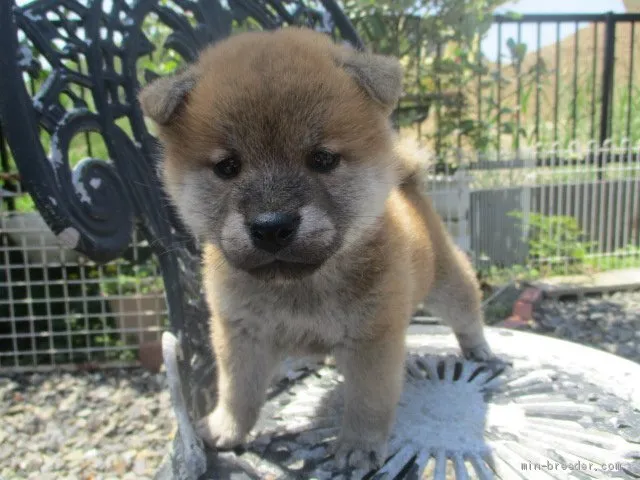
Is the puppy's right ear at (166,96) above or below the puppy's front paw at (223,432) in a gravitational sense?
above

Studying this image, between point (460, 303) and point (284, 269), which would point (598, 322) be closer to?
point (460, 303)

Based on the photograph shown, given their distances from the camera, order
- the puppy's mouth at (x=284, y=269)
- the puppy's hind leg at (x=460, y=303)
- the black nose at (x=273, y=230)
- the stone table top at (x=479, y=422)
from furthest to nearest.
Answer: the puppy's hind leg at (x=460, y=303)
the stone table top at (x=479, y=422)
the puppy's mouth at (x=284, y=269)
the black nose at (x=273, y=230)

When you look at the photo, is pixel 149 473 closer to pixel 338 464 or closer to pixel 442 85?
pixel 338 464

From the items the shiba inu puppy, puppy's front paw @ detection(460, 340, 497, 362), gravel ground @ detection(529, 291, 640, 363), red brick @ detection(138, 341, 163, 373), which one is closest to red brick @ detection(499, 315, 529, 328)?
gravel ground @ detection(529, 291, 640, 363)

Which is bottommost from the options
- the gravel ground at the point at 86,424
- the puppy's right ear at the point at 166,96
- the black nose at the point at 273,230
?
the gravel ground at the point at 86,424

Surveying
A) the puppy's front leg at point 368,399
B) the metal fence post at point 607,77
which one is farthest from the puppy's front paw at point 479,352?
the metal fence post at point 607,77

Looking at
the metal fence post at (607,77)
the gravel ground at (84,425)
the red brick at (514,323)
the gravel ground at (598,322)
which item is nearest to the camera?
the gravel ground at (84,425)

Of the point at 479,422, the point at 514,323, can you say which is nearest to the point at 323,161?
the point at 479,422

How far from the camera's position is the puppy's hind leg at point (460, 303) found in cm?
216

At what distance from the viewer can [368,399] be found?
152 centimetres

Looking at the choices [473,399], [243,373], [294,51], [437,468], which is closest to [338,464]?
[437,468]

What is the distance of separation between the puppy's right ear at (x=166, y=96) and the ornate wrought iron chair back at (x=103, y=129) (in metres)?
0.18

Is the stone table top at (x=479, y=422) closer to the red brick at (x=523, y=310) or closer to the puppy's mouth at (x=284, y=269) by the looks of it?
the puppy's mouth at (x=284, y=269)

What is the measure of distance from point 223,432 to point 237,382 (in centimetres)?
14
